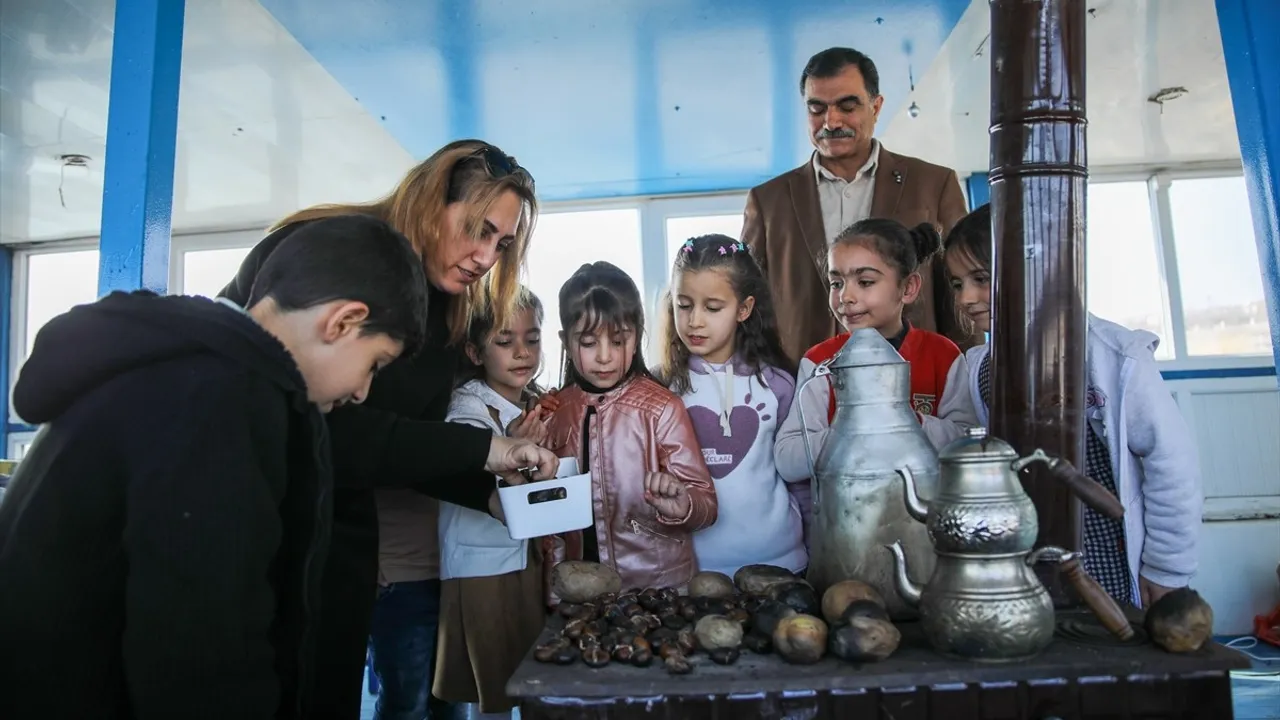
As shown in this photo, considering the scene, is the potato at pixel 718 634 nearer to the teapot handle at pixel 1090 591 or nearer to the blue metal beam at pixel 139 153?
the teapot handle at pixel 1090 591

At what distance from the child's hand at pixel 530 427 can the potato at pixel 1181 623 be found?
1.30 meters

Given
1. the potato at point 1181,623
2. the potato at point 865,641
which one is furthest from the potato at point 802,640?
the potato at point 1181,623

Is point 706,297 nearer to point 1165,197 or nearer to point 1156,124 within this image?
point 1156,124

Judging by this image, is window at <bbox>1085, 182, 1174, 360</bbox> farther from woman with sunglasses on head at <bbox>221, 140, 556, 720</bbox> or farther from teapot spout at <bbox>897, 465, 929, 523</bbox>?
teapot spout at <bbox>897, 465, 929, 523</bbox>

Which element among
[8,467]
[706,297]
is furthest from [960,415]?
[8,467]

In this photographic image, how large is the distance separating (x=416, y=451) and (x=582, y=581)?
39 centimetres

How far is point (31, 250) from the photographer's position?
698 centimetres

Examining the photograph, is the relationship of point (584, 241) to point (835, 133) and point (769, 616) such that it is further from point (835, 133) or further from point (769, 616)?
point (769, 616)

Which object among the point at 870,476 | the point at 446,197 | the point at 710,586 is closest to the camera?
the point at 870,476

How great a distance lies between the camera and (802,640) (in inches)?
38.3

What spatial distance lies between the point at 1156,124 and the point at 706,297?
437cm

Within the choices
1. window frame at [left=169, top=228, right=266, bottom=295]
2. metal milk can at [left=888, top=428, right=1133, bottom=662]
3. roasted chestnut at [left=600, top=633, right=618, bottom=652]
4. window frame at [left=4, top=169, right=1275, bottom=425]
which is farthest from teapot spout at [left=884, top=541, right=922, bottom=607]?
window frame at [left=169, top=228, right=266, bottom=295]

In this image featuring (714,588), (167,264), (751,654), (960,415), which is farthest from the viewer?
(167,264)

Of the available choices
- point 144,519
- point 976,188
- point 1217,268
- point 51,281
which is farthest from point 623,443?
point 51,281
